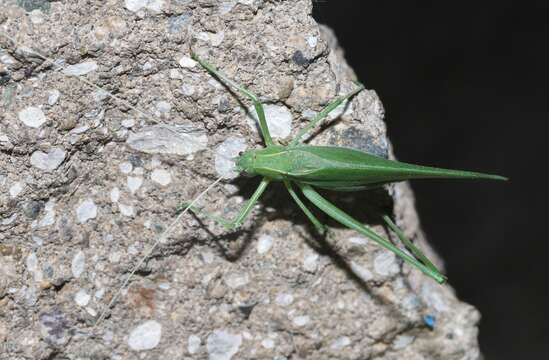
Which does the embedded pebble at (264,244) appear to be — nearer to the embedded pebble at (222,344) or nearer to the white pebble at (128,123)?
the embedded pebble at (222,344)

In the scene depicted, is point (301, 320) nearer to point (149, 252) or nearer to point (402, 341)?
point (402, 341)

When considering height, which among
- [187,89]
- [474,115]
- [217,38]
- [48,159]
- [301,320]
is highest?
[217,38]

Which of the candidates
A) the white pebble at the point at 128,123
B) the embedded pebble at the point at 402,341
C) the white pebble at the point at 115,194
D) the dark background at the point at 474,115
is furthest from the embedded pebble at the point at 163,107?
the dark background at the point at 474,115

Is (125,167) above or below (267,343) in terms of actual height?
above

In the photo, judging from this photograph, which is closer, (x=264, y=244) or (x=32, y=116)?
(x=32, y=116)

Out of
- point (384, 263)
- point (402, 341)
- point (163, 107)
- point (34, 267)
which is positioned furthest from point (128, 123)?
point (402, 341)

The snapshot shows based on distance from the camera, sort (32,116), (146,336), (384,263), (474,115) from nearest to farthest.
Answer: (32,116) → (146,336) → (384,263) → (474,115)

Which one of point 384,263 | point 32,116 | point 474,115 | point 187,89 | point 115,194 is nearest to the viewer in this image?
point 32,116

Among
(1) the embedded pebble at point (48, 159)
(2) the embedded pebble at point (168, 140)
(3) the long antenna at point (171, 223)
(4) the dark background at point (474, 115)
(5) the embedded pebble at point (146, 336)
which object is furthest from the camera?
(4) the dark background at point (474, 115)
